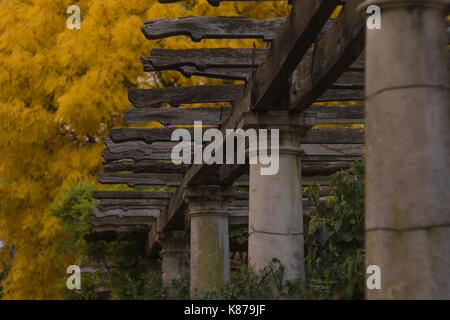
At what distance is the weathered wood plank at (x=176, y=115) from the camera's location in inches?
297

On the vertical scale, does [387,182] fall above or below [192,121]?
below

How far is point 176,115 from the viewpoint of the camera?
7.59 meters

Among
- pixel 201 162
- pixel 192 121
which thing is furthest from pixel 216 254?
pixel 192 121

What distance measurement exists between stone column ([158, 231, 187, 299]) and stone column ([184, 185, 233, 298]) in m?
3.68

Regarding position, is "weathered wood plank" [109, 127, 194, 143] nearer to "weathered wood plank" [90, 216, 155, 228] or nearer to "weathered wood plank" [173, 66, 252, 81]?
"weathered wood plank" [173, 66, 252, 81]

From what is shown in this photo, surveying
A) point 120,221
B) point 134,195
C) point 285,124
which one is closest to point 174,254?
point 120,221

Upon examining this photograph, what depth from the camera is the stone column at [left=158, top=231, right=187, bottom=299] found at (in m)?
13.8

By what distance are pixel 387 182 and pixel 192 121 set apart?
453 cm

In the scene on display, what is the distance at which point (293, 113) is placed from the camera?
6.18m

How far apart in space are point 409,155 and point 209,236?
712 centimetres

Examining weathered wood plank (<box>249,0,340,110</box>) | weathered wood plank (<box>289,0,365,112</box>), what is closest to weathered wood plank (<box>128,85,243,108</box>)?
weathered wood plank (<box>249,0,340,110</box>)

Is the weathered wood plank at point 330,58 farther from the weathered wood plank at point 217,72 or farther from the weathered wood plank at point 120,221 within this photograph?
the weathered wood plank at point 120,221
